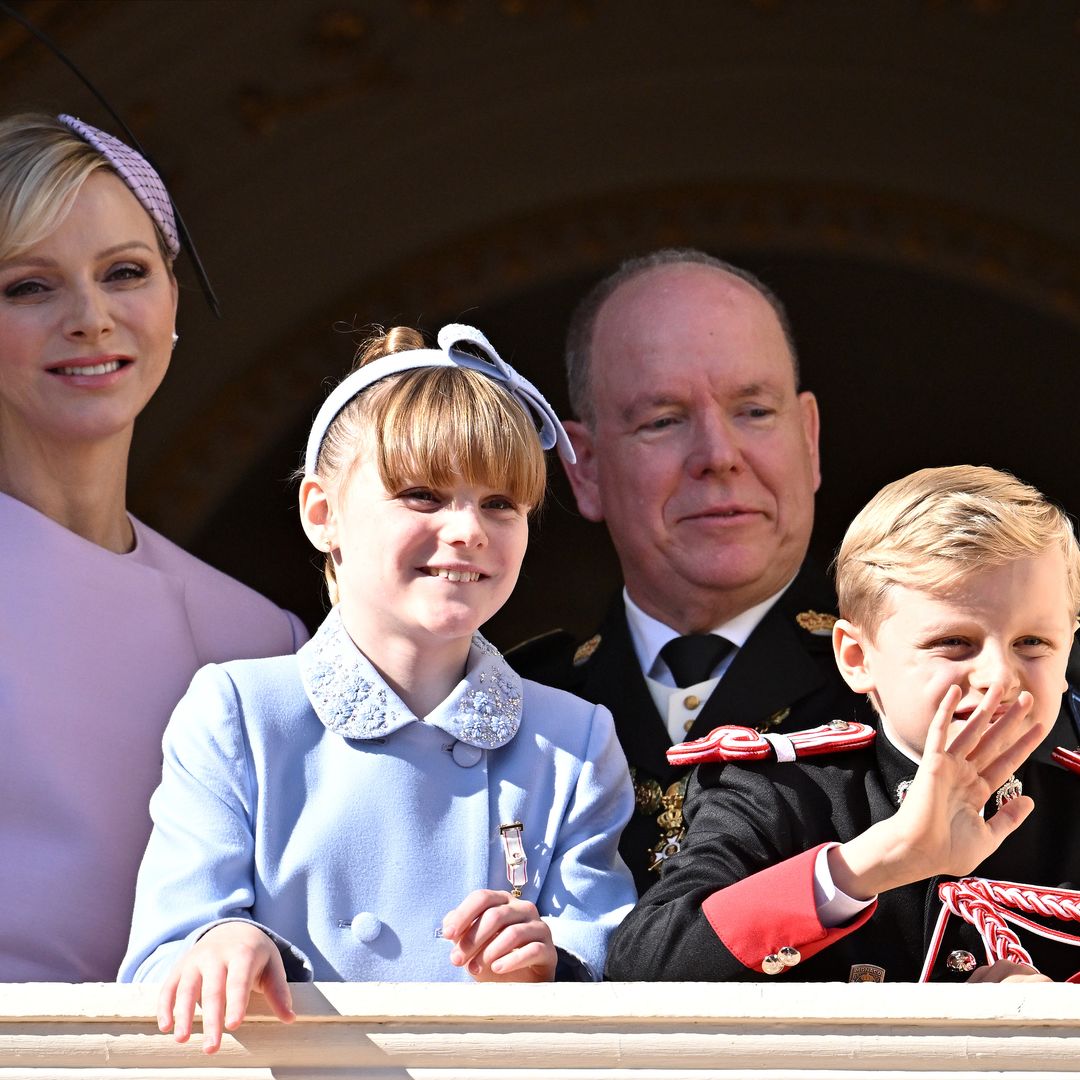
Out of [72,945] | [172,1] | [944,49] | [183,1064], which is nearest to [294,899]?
[183,1064]

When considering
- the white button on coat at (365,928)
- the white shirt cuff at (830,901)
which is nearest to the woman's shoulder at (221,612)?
the white button on coat at (365,928)

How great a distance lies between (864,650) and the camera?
1.91 metres

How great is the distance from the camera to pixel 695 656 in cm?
263

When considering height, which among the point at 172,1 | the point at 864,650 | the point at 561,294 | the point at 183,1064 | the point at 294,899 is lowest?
the point at 183,1064

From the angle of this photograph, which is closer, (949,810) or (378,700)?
(949,810)

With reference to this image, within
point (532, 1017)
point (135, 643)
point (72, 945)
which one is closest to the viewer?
point (532, 1017)

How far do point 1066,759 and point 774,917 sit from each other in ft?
1.30

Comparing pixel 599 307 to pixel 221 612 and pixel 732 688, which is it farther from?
pixel 221 612

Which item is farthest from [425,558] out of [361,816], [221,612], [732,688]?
[732,688]

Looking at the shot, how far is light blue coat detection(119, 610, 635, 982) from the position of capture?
1777mm

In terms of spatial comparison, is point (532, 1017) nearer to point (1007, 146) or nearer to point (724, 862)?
point (724, 862)

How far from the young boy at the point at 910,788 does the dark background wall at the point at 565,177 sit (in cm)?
177

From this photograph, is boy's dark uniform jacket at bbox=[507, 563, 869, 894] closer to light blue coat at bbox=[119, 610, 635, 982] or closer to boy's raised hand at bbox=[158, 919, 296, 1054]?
light blue coat at bbox=[119, 610, 635, 982]

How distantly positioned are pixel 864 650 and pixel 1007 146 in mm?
1903
